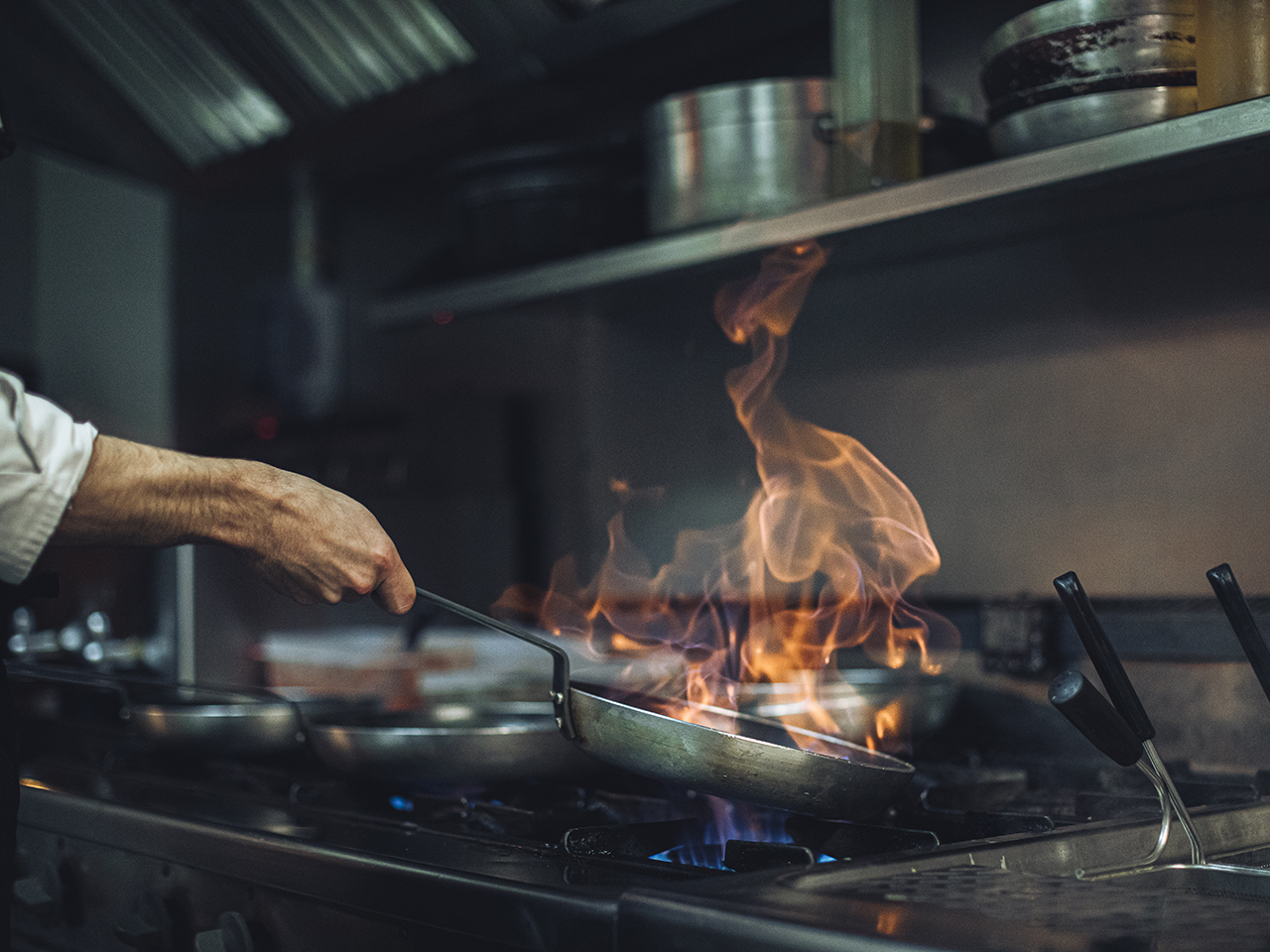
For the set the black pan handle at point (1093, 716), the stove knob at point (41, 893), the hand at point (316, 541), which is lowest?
the stove knob at point (41, 893)

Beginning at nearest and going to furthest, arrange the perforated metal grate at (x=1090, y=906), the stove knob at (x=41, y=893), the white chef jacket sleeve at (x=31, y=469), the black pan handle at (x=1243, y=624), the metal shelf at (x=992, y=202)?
the perforated metal grate at (x=1090, y=906) < the white chef jacket sleeve at (x=31, y=469) < the black pan handle at (x=1243, y=624) < the metal shelf at (x=992, y=202) < the stove knob at (x=41, y=893)

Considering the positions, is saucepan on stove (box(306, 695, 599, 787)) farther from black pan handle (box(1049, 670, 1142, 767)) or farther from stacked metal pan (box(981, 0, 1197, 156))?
stacked metal pan (box(981, 0, 1197, 156))

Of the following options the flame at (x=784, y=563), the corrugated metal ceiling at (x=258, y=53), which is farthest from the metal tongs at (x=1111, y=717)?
the corrugated metal ceiling at (x=258, y=53)

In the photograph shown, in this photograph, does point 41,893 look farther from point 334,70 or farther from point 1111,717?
point 334,70

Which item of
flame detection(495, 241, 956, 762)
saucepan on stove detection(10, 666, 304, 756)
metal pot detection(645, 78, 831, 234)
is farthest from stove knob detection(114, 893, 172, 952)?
metal pot detection(645, 78, 831, 234)

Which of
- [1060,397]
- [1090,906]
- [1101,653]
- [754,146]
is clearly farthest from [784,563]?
[1090,906]

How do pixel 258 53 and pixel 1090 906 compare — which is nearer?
pixel 1090 906

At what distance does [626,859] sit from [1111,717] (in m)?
0.38

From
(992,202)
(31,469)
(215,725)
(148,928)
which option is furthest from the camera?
(215,725)

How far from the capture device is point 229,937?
1.11m

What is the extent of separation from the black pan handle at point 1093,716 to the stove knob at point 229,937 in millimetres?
699

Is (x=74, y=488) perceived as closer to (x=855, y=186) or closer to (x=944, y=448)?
(x=855, y=186)

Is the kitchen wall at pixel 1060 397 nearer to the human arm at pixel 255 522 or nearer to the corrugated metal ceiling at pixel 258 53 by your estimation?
the corrugated metal ceiling at pixel 258 53

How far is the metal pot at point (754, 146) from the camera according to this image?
1.51m
